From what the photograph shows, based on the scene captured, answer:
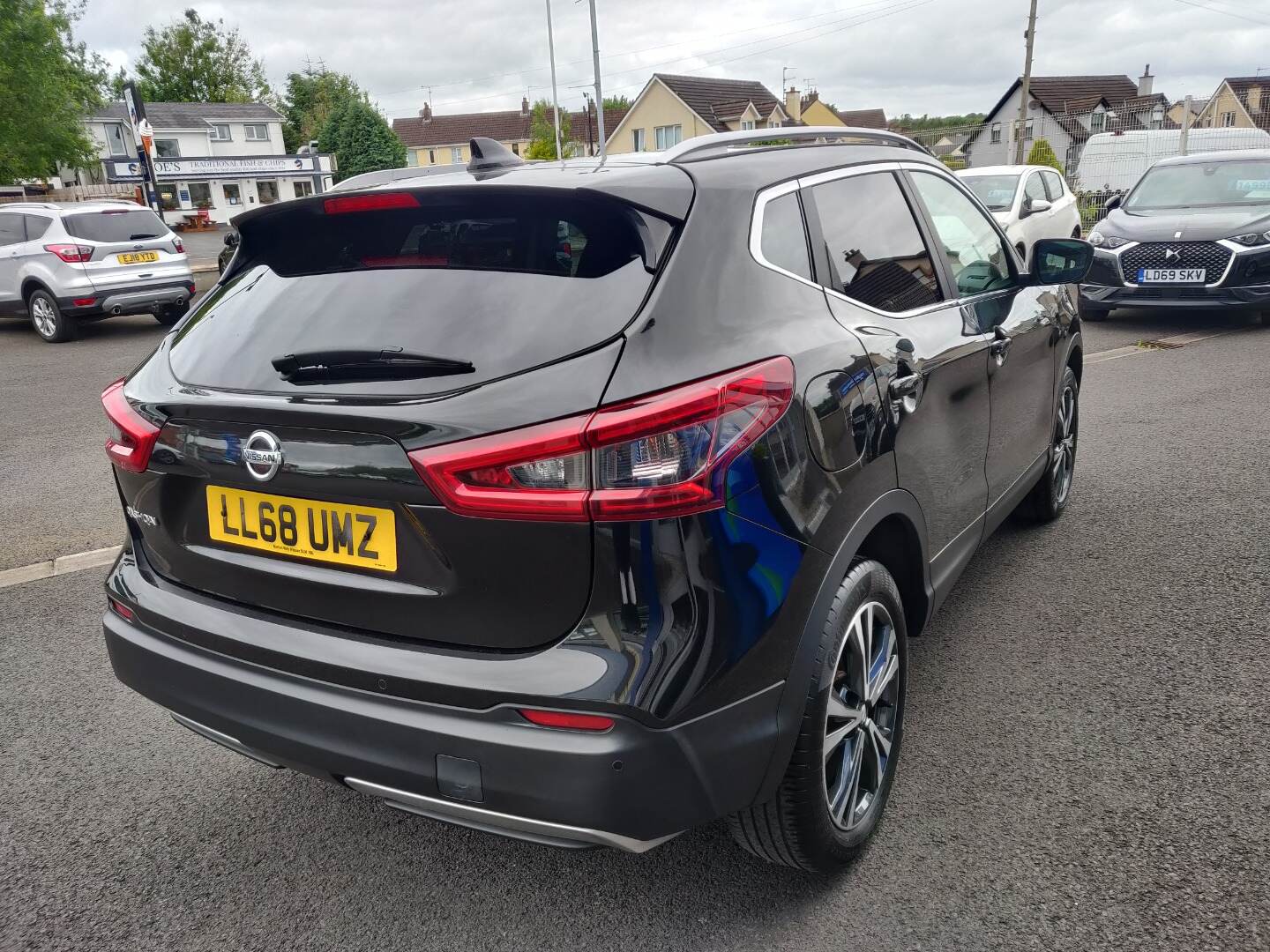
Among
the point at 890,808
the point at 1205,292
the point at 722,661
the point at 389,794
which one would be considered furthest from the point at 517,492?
the point at 1205,292

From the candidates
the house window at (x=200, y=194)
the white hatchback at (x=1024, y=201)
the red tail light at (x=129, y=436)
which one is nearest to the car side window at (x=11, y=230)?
the white hatchback at (x=1024, y=201)

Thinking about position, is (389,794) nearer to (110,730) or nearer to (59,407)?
(110,730)

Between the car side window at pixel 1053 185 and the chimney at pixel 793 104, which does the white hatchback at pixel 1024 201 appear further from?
the chimney at pixel 793 104

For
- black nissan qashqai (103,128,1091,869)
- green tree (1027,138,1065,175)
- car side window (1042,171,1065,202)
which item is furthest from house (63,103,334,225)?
black nissan qashqai (103,128,1091,869)

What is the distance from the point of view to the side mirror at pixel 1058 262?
12.3 ft

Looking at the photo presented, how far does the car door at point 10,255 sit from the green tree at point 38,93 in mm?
22610

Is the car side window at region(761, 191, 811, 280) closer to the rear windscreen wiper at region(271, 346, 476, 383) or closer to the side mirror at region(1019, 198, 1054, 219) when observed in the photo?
the rear windscreen wiper at region(271, 346, 476, 383)

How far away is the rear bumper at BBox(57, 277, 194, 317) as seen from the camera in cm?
1258

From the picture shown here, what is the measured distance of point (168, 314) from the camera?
1405 cm

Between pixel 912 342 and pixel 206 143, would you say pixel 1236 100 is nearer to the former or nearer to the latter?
pixel 206 143

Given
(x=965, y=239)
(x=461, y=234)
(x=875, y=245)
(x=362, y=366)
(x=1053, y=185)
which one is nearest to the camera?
(x=362, y=366)

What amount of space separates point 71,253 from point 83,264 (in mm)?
194

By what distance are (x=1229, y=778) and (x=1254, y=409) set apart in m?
5.11

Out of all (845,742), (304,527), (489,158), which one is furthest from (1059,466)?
(304,527)
